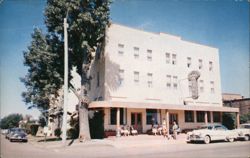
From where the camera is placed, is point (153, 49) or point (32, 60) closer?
point (32, 60)

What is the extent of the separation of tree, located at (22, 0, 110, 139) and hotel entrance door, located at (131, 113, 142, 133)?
Answer: 5468mm

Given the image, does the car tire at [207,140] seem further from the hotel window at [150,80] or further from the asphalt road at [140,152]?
the hotel window at [150,80]

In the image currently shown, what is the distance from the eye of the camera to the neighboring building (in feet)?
82.8

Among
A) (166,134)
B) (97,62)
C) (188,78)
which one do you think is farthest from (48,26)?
(188,78)

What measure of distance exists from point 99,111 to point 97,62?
16.5 feet

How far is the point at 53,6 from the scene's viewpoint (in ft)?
71.3

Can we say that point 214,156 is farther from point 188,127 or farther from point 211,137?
point 188,127

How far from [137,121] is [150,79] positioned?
4.51 metres

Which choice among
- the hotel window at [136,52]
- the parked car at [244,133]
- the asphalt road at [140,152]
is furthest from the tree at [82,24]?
the parked car at [244,133]

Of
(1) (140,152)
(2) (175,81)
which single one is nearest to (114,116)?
(2) (175,81)

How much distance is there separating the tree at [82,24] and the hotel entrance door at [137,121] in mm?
5546

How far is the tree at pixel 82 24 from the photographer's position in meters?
21.3

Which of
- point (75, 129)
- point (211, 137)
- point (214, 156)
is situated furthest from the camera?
point (75, 129)

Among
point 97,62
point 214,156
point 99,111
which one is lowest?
point 214,156
